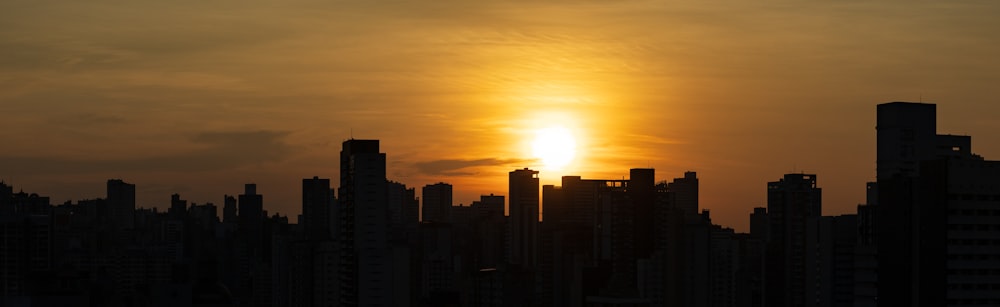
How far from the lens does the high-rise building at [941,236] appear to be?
7100 centimetres

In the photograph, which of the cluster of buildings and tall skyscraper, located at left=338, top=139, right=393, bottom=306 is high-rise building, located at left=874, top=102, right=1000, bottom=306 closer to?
the cluster of buildings

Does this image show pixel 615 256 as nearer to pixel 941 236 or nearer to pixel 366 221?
pixel 366 221

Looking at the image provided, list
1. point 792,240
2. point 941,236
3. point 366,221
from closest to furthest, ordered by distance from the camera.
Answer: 1. point 941,236
2. point 366,221
3. point 792,240

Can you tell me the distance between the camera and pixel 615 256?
165 meters

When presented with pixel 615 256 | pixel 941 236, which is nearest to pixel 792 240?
pixel 615 256

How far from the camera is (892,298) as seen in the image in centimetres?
7281

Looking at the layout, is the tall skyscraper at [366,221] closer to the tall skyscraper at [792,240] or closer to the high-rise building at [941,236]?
the tall skyscraper at [792,240]

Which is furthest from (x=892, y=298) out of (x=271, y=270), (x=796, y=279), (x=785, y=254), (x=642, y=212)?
(x=271, y=270)

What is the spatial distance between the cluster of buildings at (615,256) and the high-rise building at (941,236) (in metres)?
0.09

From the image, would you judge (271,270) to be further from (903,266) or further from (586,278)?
(903,266)

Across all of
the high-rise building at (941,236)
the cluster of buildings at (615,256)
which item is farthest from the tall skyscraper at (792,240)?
the high-rise building at (941,236)

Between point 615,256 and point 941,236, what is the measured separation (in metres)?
94.9

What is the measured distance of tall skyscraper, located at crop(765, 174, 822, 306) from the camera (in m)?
144

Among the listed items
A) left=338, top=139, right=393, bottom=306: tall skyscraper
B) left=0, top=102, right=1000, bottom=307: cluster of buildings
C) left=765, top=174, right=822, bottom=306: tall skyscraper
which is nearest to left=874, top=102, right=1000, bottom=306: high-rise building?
left=0, top=102, right=1000, bottom=307: cluster of buildings
